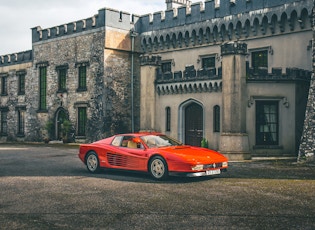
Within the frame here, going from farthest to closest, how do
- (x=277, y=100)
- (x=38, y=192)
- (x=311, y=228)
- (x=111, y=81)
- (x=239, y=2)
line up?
(x=111, y=81), (x=239, y=2), (x=277, y=100), (x=38, y=192), (x=311, y=228)

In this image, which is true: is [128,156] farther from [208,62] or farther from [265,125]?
[208,62]

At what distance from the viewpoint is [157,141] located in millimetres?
11273

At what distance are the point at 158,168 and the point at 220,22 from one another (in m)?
14.6

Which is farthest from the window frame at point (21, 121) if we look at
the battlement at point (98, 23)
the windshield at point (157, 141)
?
the windshield at point (157, 141)

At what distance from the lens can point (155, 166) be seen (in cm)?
1055

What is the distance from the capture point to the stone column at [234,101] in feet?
56.0

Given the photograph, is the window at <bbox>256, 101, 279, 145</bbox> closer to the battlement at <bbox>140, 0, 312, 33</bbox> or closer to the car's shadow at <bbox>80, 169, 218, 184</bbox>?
the battlement at <bbox>140, 0, 312, 33</bbox>

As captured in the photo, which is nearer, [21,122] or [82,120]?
[82,120]

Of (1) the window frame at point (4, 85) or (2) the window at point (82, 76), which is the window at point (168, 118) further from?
(1) the window frame at point (4, 85)

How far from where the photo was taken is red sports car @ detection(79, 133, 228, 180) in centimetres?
1005

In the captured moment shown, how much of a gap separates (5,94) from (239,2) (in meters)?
20.7

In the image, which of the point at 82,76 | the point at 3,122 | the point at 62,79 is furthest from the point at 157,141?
the point at 3,122

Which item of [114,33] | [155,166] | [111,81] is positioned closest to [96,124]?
[111,81]

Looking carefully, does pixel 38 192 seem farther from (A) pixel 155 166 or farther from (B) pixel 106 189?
(A) pixel 155 166
